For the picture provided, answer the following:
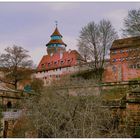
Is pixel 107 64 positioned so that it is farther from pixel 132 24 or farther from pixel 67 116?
pixel 67 116

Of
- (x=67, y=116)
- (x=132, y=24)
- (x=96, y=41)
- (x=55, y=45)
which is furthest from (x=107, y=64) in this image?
(x=67, y=116)

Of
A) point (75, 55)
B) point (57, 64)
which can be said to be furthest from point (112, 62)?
point (57, 64)

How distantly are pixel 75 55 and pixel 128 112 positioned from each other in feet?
96.2

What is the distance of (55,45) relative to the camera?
50.0 meters

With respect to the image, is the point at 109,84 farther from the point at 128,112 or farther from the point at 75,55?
the point at 75,55

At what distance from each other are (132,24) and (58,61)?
22860 millimetres

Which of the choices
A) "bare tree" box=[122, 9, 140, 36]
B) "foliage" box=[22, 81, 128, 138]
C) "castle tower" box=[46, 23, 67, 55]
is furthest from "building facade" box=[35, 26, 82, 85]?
"foliage" box=[22, 81, 128, 138]

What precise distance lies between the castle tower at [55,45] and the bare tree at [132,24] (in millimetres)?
26890

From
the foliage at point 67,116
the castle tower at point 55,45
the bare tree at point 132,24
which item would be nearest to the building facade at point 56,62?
the castle tower at point 55,45

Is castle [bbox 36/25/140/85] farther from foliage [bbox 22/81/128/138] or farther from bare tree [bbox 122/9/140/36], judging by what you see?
foliage [bbox 22/81/128/138]

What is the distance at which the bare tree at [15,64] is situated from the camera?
29.4 metres

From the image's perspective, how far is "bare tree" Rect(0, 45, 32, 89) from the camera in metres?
29.4

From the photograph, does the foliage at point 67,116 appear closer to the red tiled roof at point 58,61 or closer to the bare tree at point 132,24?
the bare tree at point 132,24

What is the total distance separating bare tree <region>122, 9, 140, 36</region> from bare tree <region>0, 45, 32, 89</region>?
12.7m
